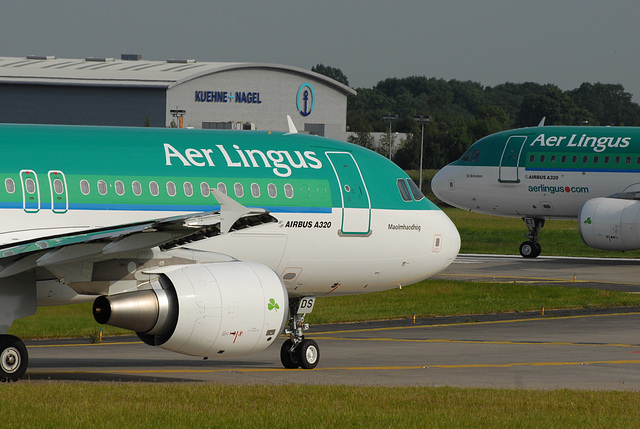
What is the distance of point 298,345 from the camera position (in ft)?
74.4

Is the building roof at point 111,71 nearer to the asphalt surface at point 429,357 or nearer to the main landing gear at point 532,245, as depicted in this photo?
the main landing gear at point 532,245

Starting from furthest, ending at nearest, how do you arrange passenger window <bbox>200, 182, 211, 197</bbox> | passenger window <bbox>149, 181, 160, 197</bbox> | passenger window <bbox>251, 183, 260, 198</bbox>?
1. passenger window <bbox>251, 183, 260, 198</bbox>
2. passenger window <bbox>200, 182, 211, 197</bbox>
3. passenger window <bbox>149, 181, 160, 197</bbox>

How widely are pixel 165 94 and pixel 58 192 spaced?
90338 millimetres

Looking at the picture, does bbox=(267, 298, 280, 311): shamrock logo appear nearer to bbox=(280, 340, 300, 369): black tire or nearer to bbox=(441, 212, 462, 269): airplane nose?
bbox=(280, 340, 300, 369): black tire

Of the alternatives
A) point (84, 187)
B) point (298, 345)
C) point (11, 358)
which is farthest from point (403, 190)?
point (11, 358)

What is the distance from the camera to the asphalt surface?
21734 mm

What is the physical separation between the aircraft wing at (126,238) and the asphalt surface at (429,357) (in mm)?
3016

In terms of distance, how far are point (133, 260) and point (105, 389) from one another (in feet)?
7.49

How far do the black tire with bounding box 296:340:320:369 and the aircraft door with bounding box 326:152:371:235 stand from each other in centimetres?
229

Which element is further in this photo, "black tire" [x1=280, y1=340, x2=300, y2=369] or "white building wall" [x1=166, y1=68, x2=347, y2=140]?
"white building wall" [x1=166, y1=68, x2=347, y2=140]

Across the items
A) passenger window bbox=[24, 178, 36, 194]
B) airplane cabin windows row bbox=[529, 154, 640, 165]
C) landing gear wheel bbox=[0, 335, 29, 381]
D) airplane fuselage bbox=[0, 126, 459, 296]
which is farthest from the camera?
airplane cabin windows row bbox=[529, 154, 640, 165]

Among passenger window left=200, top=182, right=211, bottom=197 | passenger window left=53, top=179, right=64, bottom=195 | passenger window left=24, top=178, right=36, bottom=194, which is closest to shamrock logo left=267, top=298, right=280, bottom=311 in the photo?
passenger window left=200, top=182, right=211, bottom=197

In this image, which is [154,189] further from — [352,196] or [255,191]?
[352,196]

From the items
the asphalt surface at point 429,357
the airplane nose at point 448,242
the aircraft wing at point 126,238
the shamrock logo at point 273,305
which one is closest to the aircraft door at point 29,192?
the aircraft wing at point 126,238
